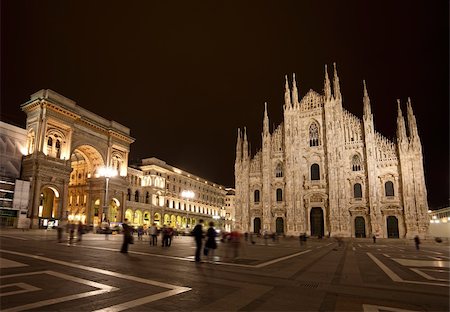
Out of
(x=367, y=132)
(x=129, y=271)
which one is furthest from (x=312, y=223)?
(x=129, y=271)

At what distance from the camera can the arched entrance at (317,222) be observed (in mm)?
50875

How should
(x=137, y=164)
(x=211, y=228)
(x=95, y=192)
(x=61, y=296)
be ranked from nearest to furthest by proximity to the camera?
1. (x=61, y=296)
2. (x=211, y=228)
3. (x=95, y=192)
4. (x=137, y=164)

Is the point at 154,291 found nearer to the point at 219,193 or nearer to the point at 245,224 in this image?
the point at 245,224

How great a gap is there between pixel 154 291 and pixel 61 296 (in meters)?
1.80

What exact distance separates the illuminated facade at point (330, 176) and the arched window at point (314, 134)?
0.17m

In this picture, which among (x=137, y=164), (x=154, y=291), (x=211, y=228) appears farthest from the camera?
(x=137, y=164)

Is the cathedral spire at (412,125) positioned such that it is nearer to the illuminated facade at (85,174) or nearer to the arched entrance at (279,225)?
the arched entrance at (279,225)

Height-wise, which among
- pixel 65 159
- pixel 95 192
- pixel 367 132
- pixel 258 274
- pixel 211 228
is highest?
pixel 367 132

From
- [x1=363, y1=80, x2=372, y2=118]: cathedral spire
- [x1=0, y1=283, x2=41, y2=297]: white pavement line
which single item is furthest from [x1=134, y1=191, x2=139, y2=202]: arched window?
[x1=0, y1=283, x2=41, y2=297]: white pavement line

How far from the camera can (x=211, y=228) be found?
12.9 meters

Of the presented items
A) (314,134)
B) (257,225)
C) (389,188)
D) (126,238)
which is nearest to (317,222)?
(257,225)

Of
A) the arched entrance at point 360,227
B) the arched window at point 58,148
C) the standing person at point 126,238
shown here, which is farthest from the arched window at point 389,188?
the arched window at point 58,148

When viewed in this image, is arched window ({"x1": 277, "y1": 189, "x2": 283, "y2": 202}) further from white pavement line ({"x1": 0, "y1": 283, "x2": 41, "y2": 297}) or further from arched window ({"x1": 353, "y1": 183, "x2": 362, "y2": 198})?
white pavement line ({"x1": 0, "y1": 283, "x2": 41, "y2": 297})

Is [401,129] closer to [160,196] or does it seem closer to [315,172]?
[315,172]
